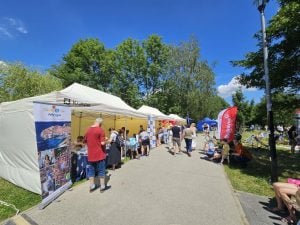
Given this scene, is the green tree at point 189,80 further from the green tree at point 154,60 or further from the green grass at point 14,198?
the green grass at point 14,198

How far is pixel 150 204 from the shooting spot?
5383mm

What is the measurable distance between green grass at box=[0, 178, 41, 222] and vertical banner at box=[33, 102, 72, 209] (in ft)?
1.77

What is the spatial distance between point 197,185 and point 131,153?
5.42 metres

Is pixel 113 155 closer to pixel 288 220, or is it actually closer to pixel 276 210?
pixel 276 210

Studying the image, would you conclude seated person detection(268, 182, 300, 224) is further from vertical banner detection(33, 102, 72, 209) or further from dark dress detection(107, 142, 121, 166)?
dark dress detection(107, 142, 121, 166)

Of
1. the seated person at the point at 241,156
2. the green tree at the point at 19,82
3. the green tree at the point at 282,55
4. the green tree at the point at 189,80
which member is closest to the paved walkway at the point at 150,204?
the seated person at the point at 241,156

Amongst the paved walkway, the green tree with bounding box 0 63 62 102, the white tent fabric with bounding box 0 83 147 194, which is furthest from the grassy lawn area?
the green tree with bounding box 0 63 62 102

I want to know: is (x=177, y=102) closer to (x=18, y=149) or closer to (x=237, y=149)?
(x=237, y=149)

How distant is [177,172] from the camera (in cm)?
874

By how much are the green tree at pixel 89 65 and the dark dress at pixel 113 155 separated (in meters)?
30.6

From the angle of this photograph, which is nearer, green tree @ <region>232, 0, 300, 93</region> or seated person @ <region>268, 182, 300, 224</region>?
seated person @ <region>268, 182, 300, 224</region>

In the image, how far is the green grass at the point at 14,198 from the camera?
4.97 meters

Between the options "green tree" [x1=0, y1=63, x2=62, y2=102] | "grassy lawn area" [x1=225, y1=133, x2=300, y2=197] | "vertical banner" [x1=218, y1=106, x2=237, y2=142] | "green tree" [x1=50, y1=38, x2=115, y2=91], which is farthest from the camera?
"green tree" [x1=50, y1=38, x2=115, y2=91]

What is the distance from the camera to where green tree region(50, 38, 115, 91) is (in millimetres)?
38562
